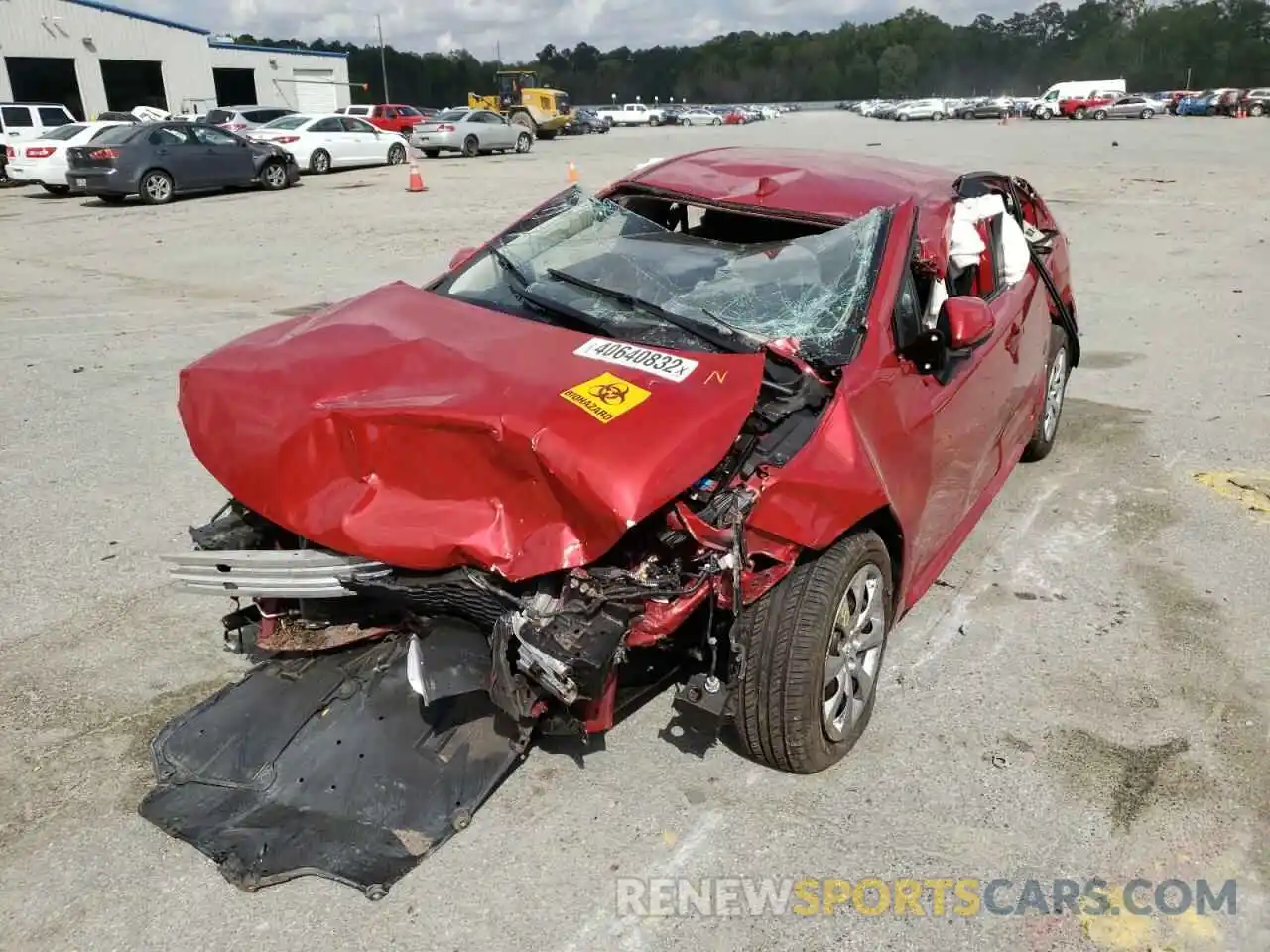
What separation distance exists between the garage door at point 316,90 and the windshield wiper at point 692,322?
53.9 meters

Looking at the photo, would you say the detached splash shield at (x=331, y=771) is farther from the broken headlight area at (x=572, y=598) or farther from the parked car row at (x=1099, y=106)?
the parked car row at (x=1099, y=106)

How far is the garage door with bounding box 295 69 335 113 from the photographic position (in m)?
51.9

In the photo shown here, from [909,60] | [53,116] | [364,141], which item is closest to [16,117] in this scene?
[53,116]

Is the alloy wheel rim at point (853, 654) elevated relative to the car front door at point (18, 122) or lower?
lower

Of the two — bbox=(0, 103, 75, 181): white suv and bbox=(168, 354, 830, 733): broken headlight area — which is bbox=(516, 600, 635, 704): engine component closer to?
bbox=(168, 354, 830, 733): broken headlight area

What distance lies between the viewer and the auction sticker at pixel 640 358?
2959mm

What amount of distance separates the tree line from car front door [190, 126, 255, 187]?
80.4 meters

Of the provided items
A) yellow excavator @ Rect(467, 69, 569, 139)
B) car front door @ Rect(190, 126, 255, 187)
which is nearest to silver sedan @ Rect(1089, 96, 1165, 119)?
yellow excavator @ Rect(467, 69, 569, 139)

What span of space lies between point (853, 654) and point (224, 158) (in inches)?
781

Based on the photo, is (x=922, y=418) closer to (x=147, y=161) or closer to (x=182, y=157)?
(x=147, y=161)

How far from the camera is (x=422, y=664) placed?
8.54 feet

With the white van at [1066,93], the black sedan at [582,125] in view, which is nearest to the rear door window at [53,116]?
the black sedan at [582,125]

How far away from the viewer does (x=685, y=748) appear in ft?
10.5

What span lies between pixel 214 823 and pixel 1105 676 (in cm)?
304
